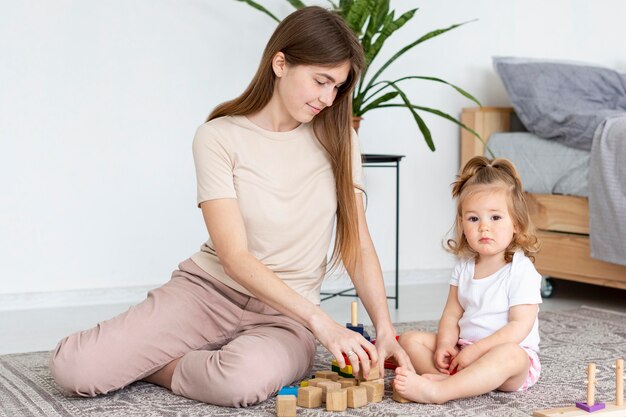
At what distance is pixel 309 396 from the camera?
151cm

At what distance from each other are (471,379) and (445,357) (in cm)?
13

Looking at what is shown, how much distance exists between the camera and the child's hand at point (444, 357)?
166cm

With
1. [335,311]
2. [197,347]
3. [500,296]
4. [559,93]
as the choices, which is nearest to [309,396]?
[197,347]

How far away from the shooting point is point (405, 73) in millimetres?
3164

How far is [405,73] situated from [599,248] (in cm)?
92

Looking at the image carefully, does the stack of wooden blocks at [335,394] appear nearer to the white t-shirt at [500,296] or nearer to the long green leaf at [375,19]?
the white t-shirt at [500,296]

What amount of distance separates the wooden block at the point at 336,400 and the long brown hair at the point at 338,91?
1.01 feet

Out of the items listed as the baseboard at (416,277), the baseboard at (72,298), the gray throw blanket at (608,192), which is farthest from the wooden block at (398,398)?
the baseboard at (416,277)

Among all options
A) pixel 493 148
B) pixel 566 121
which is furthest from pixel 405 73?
pixel 566 121

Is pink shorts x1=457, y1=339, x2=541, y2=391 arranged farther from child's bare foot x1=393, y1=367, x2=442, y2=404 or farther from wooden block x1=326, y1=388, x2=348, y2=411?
wooden block x1=326, y1=388, x2=348, y2=411

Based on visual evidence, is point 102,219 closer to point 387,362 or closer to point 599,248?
point 387,362

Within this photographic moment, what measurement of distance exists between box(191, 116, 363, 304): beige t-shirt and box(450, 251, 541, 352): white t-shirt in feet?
0.95

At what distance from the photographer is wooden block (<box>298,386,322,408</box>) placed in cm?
151

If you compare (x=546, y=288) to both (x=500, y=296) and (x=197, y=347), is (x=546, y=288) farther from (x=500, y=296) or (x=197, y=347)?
(x=197, y=347)
